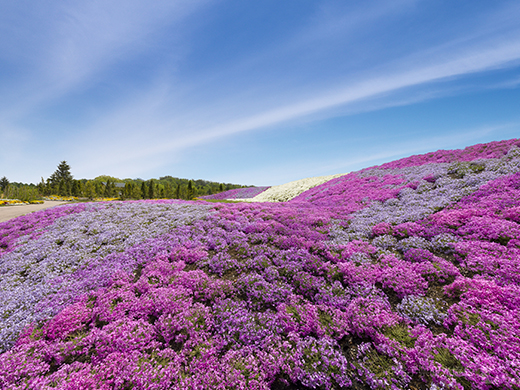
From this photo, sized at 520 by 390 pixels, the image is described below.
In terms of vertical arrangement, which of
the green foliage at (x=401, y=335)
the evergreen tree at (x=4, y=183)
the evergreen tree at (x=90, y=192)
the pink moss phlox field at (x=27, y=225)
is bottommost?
the green foliage at (x=401, y=335)

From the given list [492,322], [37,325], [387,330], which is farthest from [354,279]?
[37,325]

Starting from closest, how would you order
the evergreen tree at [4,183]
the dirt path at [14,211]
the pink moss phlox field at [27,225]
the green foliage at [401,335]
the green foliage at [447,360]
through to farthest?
the green foliage at [447,360] → the green foliage at [401,335] → the pink moss phlox field at [27,225] → the dirt path at [14,211] → the evergreen tree at [4,183]

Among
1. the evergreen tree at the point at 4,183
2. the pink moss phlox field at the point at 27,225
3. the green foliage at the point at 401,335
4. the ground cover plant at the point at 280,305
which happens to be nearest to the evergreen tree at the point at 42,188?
the evergreen tree at the point at 4,183

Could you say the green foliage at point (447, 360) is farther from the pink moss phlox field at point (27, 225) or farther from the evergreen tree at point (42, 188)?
the evergreen tree at point (42, 188)

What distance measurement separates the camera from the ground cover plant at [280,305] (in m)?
4.27

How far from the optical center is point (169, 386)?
4.21 m

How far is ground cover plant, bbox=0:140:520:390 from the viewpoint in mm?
4273

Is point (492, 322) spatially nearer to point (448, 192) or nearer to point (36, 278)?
point (448, 192)

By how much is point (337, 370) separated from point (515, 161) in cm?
2148

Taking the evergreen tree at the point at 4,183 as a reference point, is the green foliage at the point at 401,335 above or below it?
below

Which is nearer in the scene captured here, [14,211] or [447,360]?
[447,360]

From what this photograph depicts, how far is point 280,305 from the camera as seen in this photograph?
6.34m

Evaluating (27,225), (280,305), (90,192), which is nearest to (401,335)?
(280,305)

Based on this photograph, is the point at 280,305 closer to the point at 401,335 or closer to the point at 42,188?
the point at 401,335
